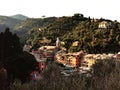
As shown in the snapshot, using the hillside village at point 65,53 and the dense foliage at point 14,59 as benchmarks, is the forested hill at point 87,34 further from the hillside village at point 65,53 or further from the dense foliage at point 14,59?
the dense foliage at point 14,59

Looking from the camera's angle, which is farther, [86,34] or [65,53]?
[86,34]

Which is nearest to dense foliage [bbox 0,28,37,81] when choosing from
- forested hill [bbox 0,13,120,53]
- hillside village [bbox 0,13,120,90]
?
hillside village [bbox 0,13,120,90]

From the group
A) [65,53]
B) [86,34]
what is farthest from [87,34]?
[65,53]

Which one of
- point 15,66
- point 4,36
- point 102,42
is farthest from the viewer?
point 102,42

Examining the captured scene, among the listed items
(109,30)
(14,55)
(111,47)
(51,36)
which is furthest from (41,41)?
(14,55)

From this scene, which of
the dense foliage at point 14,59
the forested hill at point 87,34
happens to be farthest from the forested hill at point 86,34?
the dense foliage at point 14,59

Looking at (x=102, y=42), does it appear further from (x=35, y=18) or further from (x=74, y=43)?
(x=35, y=18)

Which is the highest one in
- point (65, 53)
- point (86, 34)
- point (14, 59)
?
point (14, 59)

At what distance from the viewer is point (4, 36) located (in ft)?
71.5

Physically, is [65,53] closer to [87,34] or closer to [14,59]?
[87,34]

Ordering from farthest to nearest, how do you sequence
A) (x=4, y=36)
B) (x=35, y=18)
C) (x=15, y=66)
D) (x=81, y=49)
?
1. (x=35, y=18)
2. (x=81, y=49)
3. (x=4, y=36)
4. (x=15, y=66)

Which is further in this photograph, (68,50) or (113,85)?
(68,50)

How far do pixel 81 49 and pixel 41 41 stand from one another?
16437mm

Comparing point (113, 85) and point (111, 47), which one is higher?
point (113, 85)
